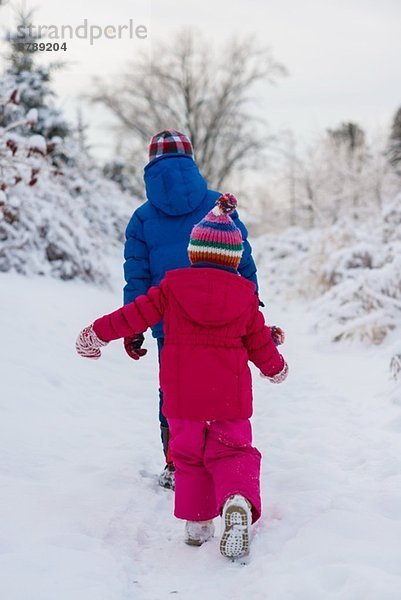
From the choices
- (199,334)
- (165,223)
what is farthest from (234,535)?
(165,223)

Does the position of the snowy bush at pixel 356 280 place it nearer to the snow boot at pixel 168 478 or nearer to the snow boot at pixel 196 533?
the snow boot at pixel 168 478

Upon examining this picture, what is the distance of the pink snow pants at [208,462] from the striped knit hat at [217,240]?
66 cm

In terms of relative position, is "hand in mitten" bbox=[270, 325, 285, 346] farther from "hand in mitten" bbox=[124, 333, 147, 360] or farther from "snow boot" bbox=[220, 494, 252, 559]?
"snow boot" bbox=[220, 494, 252, 559]

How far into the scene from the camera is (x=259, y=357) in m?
2.89

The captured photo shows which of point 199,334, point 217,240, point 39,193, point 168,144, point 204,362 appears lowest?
point 204,362

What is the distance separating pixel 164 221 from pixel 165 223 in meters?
0.01

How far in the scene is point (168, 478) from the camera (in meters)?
3.43

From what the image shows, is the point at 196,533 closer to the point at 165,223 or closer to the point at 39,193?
the point at 165,223

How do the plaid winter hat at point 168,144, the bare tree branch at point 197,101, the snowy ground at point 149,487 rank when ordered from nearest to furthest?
the snowy ground at point 149,487, the plaid winter hat at point 168,144, the bare tree branch at point 197,101

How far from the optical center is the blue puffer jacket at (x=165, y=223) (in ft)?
10.5

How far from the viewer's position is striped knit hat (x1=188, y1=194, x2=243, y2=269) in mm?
2754

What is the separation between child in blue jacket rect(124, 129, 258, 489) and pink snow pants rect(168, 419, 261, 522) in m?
0.63

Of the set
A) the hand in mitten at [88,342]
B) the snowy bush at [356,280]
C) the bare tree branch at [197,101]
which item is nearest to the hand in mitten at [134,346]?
the hand in mitten at [88,342]

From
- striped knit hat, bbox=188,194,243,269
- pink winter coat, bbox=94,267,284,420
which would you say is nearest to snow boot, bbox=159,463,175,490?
pink winter coat, bbox=94,267,284,420
